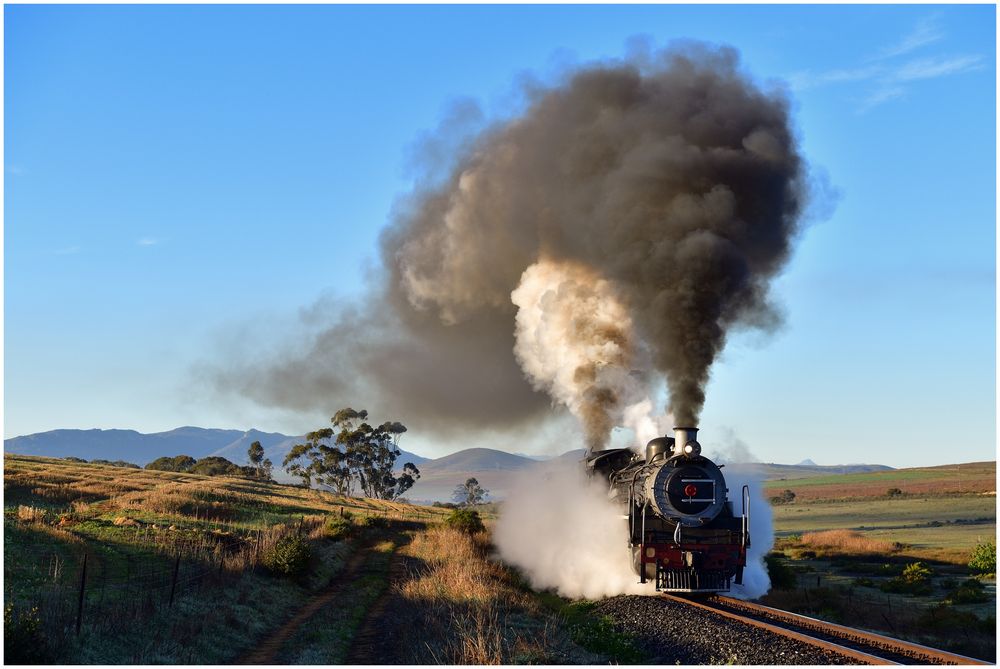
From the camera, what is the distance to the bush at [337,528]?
32.6 m

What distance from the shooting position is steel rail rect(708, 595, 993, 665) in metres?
10.7

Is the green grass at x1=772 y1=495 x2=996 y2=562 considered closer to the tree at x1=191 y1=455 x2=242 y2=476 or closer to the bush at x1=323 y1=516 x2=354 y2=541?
the bush at x1=323 y1=516 x2=354 y2=541

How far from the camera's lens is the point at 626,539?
1872cm

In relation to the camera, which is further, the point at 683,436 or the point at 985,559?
the point at 985,559

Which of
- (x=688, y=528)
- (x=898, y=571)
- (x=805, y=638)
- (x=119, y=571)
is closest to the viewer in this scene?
(x=805, y=638)

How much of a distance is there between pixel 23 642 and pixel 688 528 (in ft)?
38.6

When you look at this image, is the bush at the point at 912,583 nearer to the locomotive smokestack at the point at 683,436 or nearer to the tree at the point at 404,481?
the locomotive smokestack at the point at 683,436

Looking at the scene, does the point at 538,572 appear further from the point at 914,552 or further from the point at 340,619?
the point at 914,552

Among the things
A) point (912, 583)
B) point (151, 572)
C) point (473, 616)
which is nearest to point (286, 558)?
point (151, 572)

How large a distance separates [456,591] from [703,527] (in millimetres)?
5176

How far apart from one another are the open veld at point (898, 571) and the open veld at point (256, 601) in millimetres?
6036

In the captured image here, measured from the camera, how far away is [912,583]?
2525cm

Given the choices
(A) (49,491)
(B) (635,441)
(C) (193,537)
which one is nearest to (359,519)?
(A) (49,491)

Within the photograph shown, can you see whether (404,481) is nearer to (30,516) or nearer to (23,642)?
(30,516)
